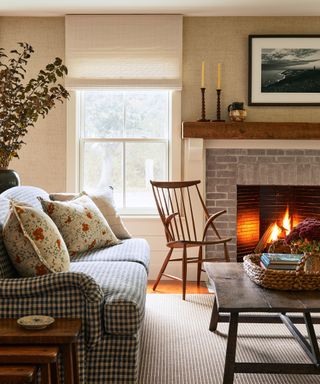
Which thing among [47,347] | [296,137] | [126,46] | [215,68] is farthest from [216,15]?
[47,347]

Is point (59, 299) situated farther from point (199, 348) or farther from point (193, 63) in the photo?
point (193, 63)

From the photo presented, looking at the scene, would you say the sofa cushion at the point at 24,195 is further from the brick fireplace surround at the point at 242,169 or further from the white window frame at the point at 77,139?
the brick fireplace surround at the point at 242,169

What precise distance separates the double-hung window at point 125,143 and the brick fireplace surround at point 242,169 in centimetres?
47

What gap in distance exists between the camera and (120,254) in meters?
3.54

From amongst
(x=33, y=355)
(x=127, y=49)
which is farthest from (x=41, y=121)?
(x=33, y=355)

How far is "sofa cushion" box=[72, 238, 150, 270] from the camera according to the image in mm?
3430

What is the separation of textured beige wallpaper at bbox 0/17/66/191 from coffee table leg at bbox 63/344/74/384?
3.30m

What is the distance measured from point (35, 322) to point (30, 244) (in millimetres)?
502

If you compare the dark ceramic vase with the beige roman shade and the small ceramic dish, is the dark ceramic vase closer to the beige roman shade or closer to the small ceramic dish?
the beige roman shade

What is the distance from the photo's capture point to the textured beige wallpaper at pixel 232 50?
519 centimetres

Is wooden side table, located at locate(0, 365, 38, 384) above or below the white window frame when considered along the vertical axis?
below

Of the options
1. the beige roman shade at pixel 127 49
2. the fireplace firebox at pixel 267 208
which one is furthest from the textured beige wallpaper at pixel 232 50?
the fireplace firebox at pixel 267 208

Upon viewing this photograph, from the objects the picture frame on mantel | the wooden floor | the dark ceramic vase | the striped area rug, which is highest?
the picture frame on mantel

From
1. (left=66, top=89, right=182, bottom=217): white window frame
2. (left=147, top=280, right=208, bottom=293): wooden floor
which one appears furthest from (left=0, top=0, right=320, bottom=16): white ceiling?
(left=147, top=280, right=208, bottom=293): wooden floor
